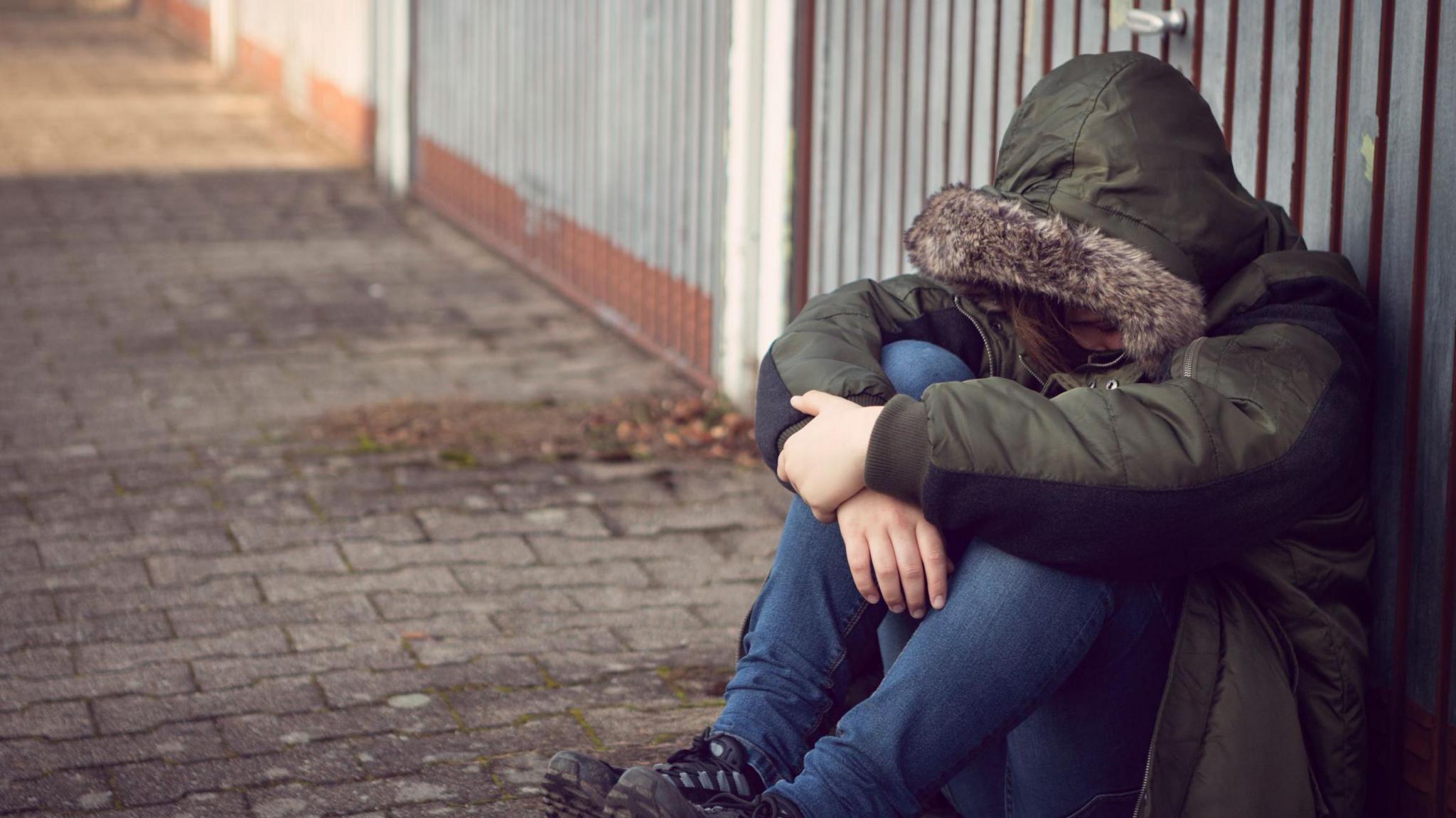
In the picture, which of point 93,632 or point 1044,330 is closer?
point 1044,330

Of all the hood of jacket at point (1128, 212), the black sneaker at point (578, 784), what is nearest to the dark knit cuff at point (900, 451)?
the hood of jacket at point (1128, 212)

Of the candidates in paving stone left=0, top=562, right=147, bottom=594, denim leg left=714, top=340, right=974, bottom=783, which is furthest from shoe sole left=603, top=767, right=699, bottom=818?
paving stone left=0, top=562, right=147, bottom=594

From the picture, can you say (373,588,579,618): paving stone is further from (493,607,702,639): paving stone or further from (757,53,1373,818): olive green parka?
(757,53,1373,818): olive green parka

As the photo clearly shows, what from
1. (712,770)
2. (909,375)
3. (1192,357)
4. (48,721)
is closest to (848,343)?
(909,375)

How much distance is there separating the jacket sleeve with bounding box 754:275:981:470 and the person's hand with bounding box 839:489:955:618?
0.20 metres

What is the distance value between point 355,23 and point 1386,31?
358 inches

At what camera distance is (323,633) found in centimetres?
396

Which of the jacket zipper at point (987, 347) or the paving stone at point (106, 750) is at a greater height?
the jacket zipper at point (987, 347)

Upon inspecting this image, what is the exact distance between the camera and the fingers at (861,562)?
8.36ft

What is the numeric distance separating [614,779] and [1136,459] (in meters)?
0.90

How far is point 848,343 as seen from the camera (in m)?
2.82

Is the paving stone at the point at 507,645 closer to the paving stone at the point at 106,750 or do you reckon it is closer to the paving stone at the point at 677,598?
the paving stone at the point at 677,598

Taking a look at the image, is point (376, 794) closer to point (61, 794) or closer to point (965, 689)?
point (61, 794)

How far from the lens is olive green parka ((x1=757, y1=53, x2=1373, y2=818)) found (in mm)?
2330
